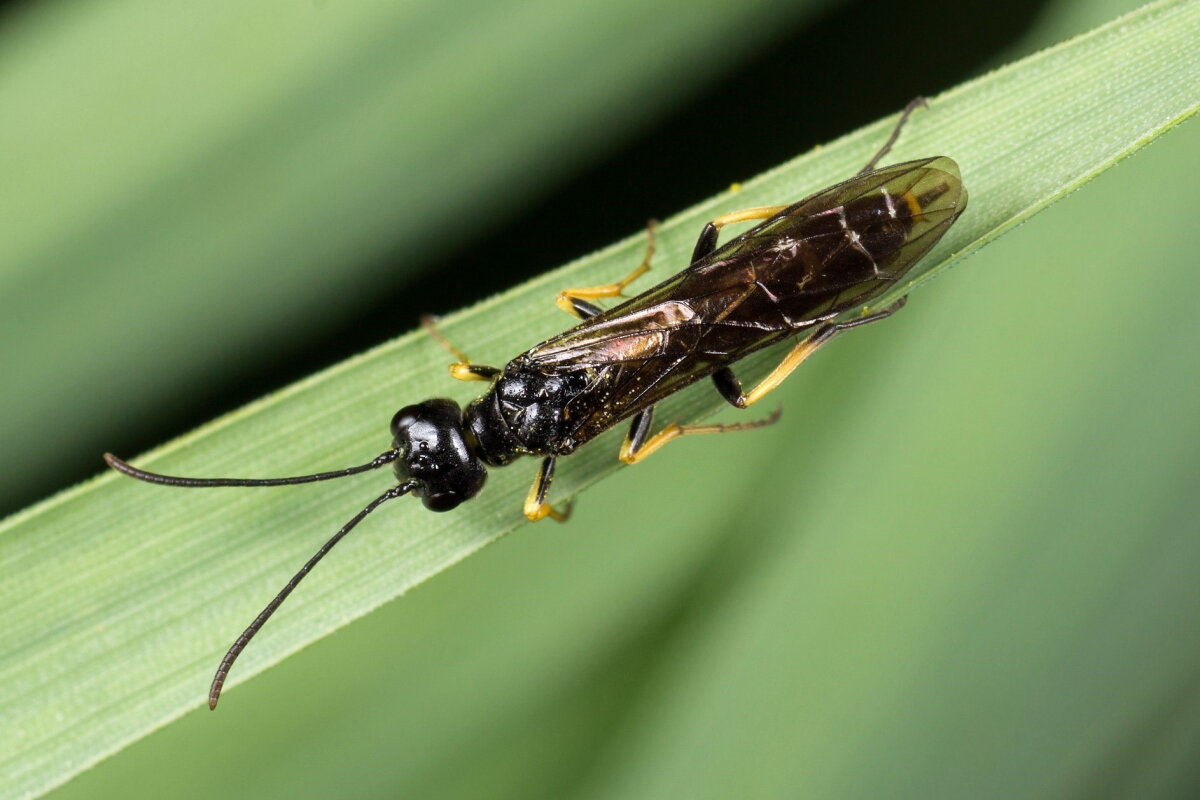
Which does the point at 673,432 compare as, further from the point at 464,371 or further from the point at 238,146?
the point at 238,146

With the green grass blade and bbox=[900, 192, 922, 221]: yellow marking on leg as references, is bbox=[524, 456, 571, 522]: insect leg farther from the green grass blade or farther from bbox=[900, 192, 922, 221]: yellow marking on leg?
bbox=[900, 192, 922, 221]: yellow marking on leg

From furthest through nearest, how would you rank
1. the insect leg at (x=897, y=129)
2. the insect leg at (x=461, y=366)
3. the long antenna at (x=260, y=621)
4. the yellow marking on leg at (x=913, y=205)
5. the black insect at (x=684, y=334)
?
the insect leg at (x=461, y=366) < the insect leg at (x=897, y=129) < the black insect at (x=684, y=334) < the yellow marking on leg at (x=913, y=205) < the long antenna at (x=260, y=621)

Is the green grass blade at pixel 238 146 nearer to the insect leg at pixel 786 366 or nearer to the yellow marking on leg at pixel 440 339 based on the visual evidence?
the yellow marking on leg at pixel 440 339

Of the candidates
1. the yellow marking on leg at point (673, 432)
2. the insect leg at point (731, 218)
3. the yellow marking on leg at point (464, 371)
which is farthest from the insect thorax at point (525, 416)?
the insect leg at point (731, 218)

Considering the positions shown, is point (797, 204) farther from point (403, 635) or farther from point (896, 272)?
point (403, 635)

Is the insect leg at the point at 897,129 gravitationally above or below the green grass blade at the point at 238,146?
below

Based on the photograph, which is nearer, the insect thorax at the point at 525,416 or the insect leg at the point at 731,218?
the insect leg at the point at 731,218

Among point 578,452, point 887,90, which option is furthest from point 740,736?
point 887,90
